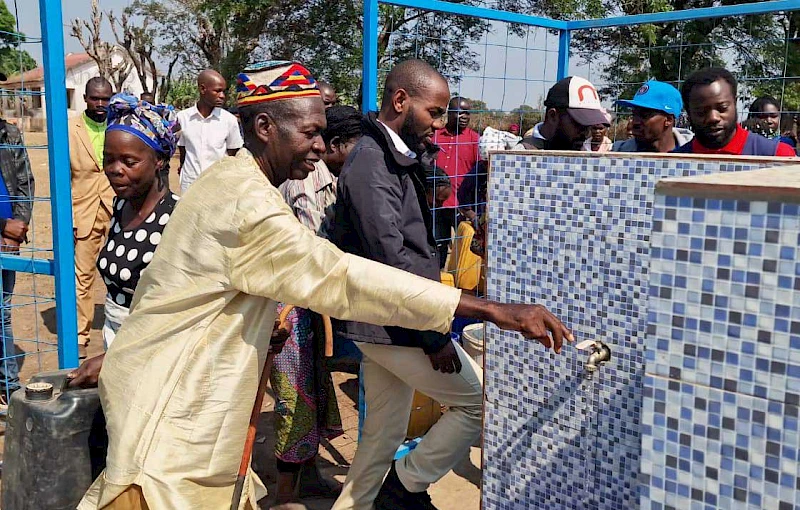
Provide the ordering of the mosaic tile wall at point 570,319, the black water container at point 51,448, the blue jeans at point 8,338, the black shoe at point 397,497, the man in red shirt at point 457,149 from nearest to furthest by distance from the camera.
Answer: the mosaic tile wall at point 570,319 < the black water container at point 51,448 < the black shoe at point 397,497 < the blue jeans at point 8,338 < the man in red shirt at point 457,149

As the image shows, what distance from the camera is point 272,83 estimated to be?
2.15 m

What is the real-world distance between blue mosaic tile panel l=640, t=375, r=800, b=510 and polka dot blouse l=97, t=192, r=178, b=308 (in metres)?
2.07

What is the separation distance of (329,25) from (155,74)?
14442 millimetres

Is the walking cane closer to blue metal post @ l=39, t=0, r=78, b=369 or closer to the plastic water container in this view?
blue metal post @ l=39, t=0, r=78, b=369

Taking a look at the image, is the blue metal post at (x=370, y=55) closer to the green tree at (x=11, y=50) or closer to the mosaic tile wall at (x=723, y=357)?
the green tree at (x=11, y=50)

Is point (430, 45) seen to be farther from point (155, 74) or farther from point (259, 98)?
point (155, 74)

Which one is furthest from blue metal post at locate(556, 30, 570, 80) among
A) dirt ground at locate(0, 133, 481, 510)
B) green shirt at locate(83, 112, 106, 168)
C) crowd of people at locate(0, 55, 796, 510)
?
green shirt at locate(83, 112, 106, 168)

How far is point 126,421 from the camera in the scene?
75.4 inches

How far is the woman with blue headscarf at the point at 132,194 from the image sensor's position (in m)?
2.83

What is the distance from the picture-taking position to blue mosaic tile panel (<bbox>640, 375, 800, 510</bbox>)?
1104 mm

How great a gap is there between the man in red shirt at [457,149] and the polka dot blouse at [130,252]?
6.55 feet

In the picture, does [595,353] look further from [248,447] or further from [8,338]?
[8,338]

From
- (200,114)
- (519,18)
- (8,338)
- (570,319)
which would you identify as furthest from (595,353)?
(200,114)

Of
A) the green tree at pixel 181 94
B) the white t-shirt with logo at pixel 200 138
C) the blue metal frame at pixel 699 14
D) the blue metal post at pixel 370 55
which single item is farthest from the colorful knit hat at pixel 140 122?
the green tree at pixel 181 94
